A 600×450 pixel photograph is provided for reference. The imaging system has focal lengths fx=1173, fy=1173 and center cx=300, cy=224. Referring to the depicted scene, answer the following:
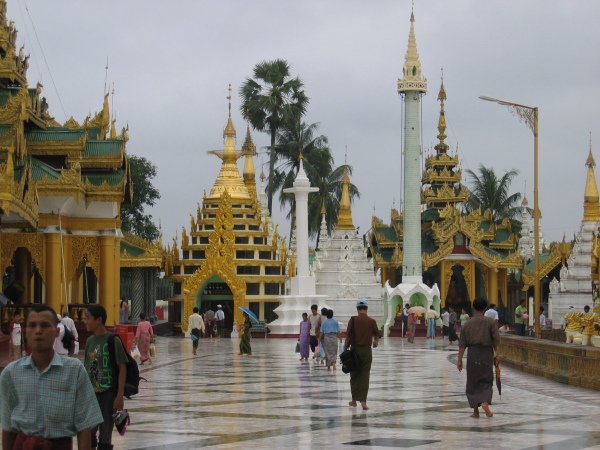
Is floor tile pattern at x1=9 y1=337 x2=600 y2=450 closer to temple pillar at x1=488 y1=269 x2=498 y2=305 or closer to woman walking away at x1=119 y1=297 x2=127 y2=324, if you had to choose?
woman walking away at x1=119 y1=297 x2=127 y2=324

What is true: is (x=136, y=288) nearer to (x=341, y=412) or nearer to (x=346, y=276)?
(x=346, y=276)

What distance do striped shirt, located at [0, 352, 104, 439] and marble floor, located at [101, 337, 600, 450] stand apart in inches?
183

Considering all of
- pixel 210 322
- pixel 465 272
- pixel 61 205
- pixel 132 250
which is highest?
pixel 61 205

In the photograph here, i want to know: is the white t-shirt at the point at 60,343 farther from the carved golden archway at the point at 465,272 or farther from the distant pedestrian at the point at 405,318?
the carved golden archway at the point at 465,272

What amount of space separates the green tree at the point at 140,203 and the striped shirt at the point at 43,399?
54.1 m

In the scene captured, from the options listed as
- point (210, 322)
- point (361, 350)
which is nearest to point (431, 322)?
point (210, 322)

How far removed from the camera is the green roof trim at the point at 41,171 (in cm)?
2923

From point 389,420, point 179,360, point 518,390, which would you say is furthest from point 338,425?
point 179,360

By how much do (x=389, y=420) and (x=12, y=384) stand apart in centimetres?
734

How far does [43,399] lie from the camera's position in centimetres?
590

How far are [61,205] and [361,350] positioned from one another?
688 inches

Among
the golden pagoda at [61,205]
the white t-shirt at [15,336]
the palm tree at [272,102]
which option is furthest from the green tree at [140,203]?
the white t-shirt at [15,336]

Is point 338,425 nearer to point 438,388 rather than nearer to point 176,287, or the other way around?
point 438,388

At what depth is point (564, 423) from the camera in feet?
39.8
